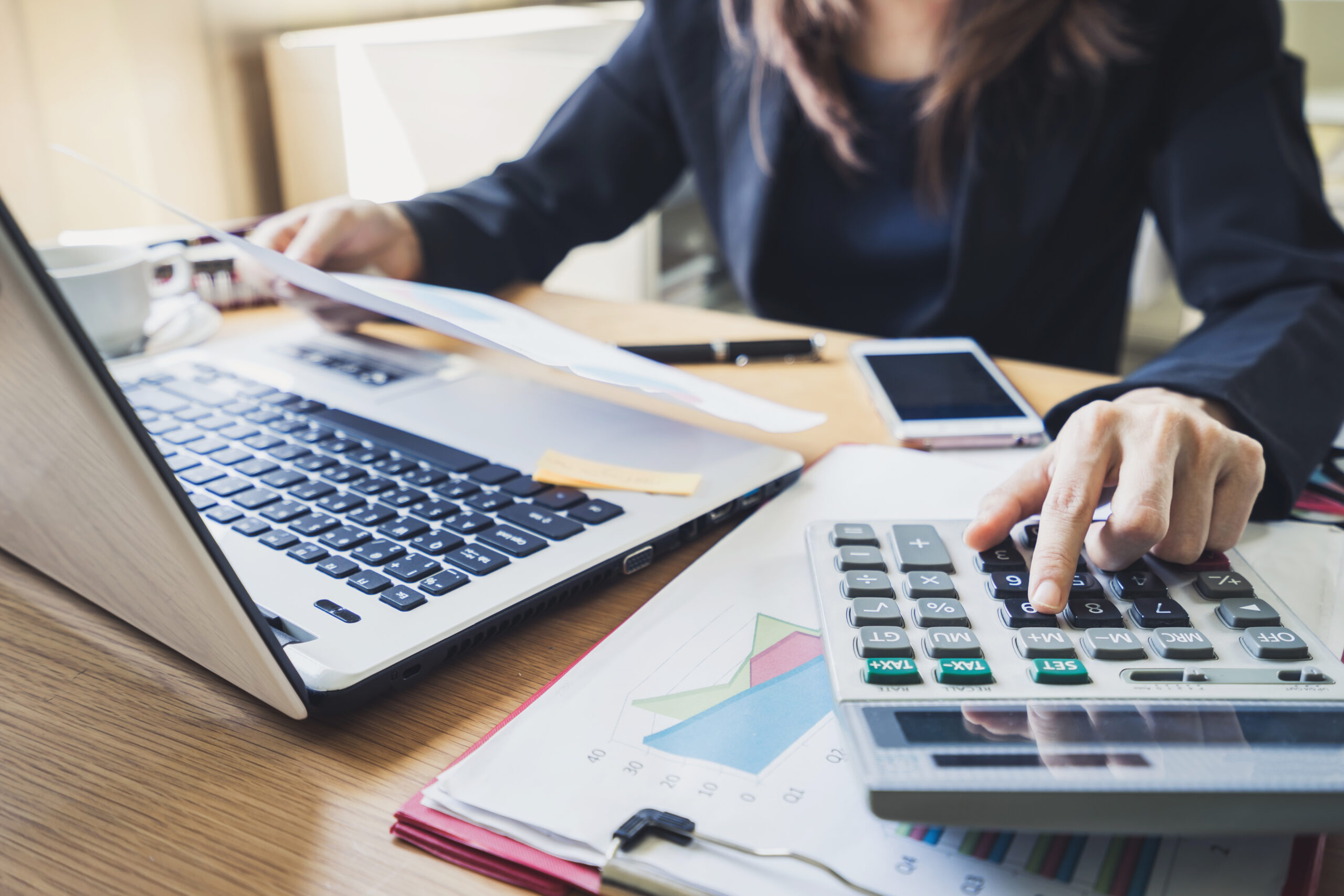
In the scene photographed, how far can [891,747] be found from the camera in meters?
0.24

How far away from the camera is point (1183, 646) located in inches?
11.2

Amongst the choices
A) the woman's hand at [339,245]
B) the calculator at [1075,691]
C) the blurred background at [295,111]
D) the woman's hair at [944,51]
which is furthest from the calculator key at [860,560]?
the blurred background at [295,111]

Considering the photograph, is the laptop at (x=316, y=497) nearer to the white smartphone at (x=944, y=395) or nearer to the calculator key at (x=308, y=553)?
the calculator key at (x=308, y=553)

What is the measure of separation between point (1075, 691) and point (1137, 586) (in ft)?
0.24

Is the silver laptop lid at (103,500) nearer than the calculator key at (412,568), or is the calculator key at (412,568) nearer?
the silver laptop lid at (103,500)

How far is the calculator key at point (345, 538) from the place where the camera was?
0.37 meters

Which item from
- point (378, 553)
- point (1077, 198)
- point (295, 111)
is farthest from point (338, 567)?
point (295, 111)

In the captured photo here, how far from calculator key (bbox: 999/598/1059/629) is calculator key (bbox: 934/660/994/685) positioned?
0.03m

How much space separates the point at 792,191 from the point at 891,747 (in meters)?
0.74

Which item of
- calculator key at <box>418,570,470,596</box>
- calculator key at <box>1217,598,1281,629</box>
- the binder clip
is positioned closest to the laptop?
calculator key at <box>418,570,470,596</box>

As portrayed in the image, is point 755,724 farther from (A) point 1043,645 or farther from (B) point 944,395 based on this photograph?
(B) point 944,395

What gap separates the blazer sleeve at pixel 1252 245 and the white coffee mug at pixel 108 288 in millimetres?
571

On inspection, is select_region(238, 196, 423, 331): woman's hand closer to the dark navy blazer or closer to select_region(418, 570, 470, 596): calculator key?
the dark navy blazer

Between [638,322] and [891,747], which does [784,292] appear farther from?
[891,747]
